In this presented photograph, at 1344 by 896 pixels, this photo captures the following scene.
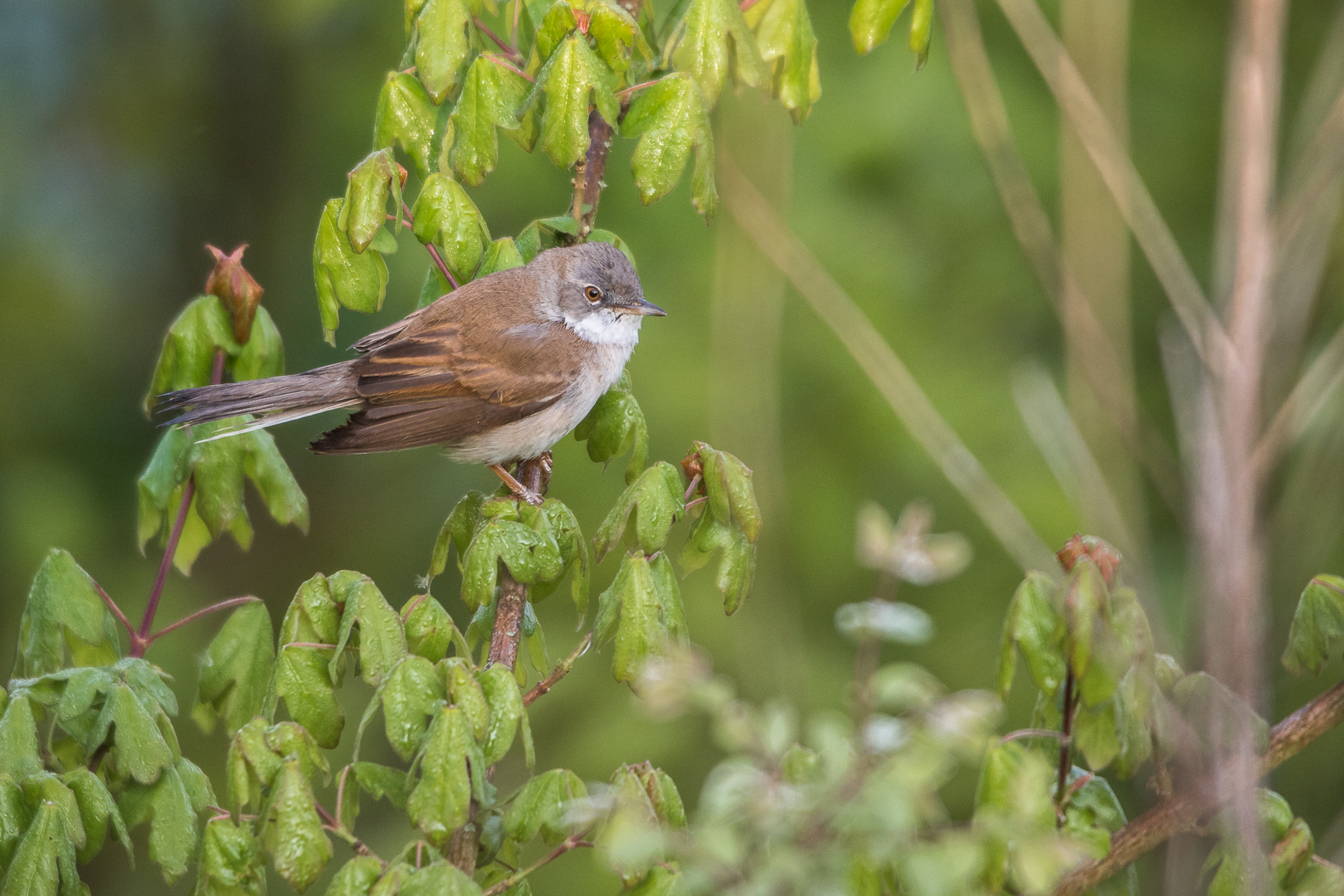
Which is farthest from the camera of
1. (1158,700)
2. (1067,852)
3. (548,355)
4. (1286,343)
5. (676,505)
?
(548,355)

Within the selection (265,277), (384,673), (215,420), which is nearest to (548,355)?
(215,420)

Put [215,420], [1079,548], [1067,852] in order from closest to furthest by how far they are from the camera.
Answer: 1. [1067,852]
2. [1079,548]
3. [215,420]

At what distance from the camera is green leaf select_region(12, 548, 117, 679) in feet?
8.86

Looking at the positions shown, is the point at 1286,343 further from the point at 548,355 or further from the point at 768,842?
the point at 548,355

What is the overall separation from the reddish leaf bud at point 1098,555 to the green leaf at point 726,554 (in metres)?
0.66

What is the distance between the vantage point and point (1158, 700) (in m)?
1.83

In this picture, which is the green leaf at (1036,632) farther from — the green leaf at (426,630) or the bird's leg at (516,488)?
the bird's leg at (516,488)

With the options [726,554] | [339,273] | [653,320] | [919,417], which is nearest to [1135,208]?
[919,417]

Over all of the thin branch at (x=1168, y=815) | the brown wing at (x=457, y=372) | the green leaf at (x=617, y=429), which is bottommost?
the thin branch at (x=1168, y=815)

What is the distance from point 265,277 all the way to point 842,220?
10.8 ft

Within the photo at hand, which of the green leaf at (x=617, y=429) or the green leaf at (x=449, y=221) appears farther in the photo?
the green leaf at (x=617, y=429)

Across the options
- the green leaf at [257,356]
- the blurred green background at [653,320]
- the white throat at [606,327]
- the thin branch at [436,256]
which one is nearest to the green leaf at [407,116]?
the thin branch at [436,256]

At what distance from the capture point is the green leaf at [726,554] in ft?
8.02

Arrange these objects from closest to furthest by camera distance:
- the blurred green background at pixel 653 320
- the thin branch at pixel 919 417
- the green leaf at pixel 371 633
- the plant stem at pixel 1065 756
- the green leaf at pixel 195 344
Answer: the thin branch at pixel 919 417 < the plant stem at pixel 1065 756 < the green leaf at pixel 371 633 < the green leaf at pixel 195 344 < the blurred green background at pixel 653 320
